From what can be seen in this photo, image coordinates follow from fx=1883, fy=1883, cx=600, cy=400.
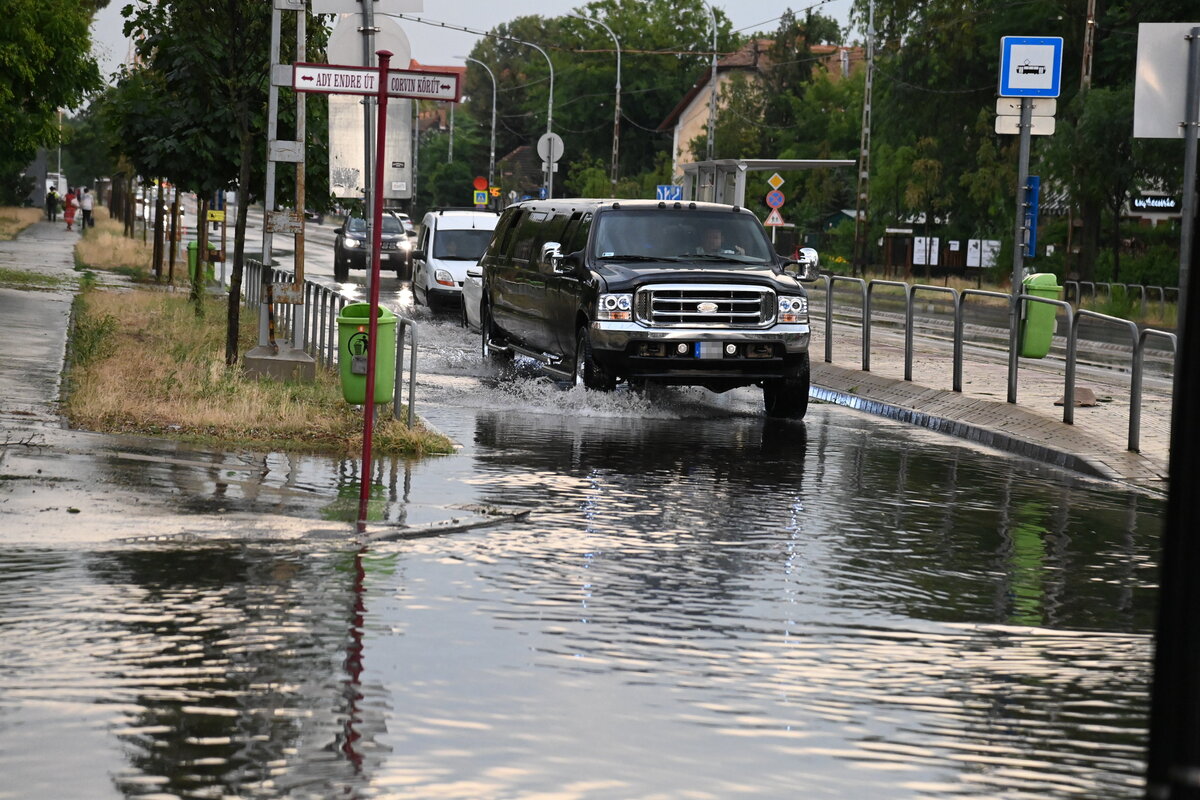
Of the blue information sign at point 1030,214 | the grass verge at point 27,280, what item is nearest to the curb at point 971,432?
the blue information sign at point 1030,214

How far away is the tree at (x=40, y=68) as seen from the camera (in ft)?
100

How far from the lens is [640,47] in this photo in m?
120

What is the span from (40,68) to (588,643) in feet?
88.3

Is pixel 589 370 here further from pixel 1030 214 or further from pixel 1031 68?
pixel 1030 214

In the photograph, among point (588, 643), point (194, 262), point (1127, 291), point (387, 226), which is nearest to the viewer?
point (588, 643)

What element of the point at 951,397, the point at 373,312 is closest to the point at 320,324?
the point at 951,397

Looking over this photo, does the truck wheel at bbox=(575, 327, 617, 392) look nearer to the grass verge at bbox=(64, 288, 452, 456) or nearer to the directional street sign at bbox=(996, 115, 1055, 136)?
the grass verge at bbox=(64, 288, 452, 456)

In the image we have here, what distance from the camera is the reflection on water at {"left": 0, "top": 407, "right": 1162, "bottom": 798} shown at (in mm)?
5520

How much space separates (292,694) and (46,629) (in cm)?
140

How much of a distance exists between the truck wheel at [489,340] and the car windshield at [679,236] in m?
4.40

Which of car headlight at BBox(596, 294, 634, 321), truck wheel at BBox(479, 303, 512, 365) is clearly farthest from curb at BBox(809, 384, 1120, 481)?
truck wheel at BBox(479, 303, 512, 365)

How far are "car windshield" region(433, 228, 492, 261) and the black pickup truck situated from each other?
46.2 ft

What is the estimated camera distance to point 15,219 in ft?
253

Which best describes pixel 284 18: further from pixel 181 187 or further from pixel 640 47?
pixel 640 47
